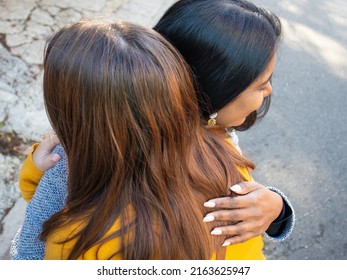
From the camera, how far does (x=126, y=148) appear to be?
1.00 m

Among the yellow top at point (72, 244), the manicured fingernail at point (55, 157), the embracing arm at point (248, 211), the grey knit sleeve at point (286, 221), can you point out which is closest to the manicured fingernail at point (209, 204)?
Answer: the embracing arm at point (248, 211)

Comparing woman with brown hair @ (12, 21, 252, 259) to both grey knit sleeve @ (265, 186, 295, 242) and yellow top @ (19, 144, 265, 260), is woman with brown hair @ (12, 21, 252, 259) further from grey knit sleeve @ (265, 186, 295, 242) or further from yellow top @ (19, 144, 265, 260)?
grey knit sleeve @ (265, 186, 295, 242)

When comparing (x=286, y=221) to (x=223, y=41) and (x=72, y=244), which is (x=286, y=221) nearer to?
(x=223, y=41)

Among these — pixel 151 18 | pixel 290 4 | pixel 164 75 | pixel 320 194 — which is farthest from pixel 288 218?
pixel 290 4

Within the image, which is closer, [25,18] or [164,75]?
[164,75]

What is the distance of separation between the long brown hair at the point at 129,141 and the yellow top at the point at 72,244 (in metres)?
0.02

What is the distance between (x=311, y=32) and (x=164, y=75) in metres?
3.24

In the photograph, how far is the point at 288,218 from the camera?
1.37 meters

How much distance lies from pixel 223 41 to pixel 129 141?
1.56ft

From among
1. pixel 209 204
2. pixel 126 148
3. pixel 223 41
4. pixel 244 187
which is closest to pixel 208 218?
pixel 209 204

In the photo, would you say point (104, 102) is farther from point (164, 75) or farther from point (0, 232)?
point (0, 232)

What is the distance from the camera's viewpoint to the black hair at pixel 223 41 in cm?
129

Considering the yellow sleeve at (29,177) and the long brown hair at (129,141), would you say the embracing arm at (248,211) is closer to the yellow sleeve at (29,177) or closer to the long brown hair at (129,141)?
the long brown hair at (129,141)

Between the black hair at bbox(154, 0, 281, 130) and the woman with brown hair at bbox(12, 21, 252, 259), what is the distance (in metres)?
0.28
